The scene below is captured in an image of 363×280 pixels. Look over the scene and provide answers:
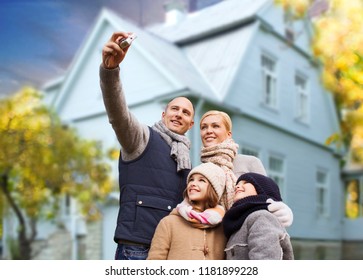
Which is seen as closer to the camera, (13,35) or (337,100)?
(13,35)

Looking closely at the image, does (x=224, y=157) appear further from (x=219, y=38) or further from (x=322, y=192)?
(x=322, y=192)

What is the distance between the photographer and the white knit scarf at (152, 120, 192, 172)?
3.88 ft

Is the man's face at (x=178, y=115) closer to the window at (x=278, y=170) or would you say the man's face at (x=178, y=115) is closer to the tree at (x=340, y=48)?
the tree at (x=340, y=48)

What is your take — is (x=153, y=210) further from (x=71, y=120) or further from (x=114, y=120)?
(x=71, y=120)

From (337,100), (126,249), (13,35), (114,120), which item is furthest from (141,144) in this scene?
(337,100)

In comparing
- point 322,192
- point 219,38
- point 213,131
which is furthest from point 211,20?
point 213,131

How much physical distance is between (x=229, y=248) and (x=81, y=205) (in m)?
2.49

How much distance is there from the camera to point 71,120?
3498mm

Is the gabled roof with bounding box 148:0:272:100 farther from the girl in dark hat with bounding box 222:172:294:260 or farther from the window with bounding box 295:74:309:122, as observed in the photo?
the girl in dark hat with bounding box 222:172:294:260

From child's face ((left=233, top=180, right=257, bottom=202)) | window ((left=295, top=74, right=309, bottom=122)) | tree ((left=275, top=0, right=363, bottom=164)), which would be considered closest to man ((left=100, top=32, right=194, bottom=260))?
child's face ((left=233, top=180, right=257, bottom=202))

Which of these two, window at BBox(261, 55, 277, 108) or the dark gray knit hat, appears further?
window at BBox(261, 55, 277, 108)

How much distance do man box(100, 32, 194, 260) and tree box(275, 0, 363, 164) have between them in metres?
1.76
